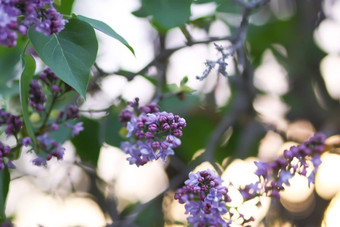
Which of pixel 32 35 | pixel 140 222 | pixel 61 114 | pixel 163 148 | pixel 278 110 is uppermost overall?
pixel 32 35

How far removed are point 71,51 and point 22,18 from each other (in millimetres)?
105

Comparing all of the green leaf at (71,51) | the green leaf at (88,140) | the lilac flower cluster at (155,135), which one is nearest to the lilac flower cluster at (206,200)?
the lilac flower cluster at (155,135)

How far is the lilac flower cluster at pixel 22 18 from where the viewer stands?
2.26 feet

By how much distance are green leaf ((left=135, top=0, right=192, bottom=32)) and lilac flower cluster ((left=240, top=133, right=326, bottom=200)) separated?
0.43 meters

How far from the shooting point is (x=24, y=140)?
99cm

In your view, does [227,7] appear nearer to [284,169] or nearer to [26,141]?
[284,169]

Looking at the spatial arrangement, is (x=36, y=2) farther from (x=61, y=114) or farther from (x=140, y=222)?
(x=140, y=222)

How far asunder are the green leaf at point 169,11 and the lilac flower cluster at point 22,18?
0.45 metres

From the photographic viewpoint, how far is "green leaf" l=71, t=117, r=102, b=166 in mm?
1531

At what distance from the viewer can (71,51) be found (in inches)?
34.8

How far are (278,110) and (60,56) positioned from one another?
1.44 meters

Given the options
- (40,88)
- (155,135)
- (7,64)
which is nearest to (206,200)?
(155,135)

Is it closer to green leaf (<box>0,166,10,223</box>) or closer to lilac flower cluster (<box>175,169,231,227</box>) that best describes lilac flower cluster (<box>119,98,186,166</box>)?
lilac flower cluster (<box>175,169,231,227</box>)

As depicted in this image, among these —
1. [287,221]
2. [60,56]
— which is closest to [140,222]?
[287,221]
